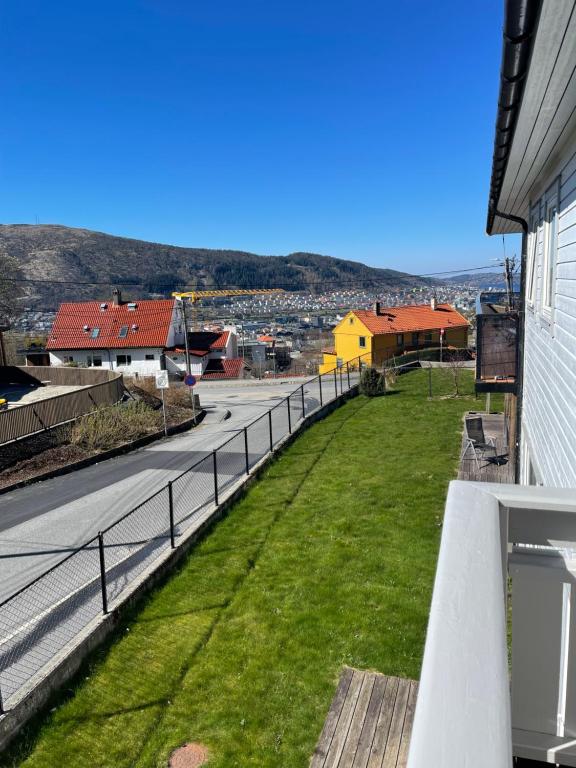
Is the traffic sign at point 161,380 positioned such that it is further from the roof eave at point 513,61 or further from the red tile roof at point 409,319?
the red tile roof at point 409,319

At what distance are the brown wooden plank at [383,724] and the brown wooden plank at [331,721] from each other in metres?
0.34

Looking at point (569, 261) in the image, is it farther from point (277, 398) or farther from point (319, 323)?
point (319, 323)

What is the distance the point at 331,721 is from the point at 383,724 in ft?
1.39

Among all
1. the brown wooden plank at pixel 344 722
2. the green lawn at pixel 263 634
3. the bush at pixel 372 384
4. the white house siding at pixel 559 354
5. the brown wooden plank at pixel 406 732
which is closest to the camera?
the white house siding at pixel 559 354

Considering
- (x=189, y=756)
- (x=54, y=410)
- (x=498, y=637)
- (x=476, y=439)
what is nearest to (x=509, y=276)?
(x=476, y=439)

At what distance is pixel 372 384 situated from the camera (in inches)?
899

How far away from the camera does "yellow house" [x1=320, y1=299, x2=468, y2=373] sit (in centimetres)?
4266

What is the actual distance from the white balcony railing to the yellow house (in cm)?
3919

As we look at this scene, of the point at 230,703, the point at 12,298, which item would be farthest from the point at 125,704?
the point at 12,298

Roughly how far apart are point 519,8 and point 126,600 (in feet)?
23.3

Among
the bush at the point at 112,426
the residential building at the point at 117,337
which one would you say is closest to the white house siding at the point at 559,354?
the bush at the point at 112,426

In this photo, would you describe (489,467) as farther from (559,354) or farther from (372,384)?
(372,384)

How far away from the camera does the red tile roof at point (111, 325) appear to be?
48.3 m

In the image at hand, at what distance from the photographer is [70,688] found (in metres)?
5.59
